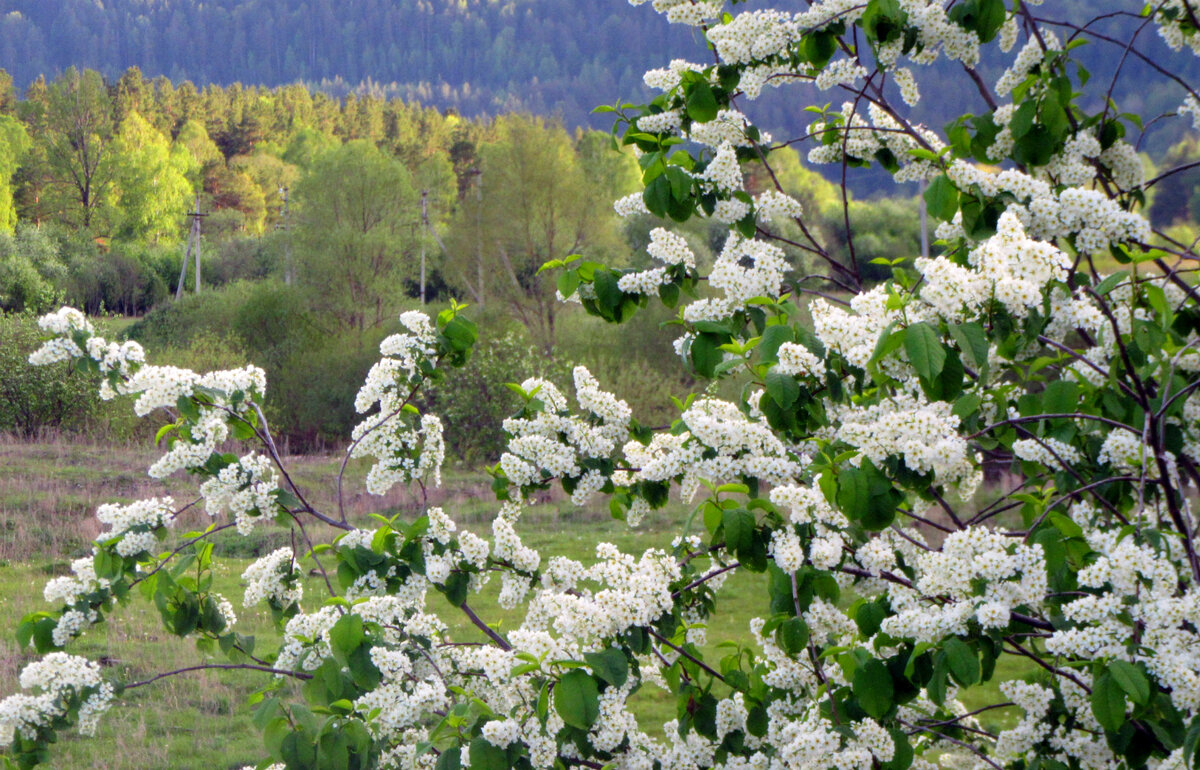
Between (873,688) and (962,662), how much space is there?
0.30 meters

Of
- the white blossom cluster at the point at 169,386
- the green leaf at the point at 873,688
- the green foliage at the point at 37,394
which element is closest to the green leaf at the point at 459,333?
the white blossom cluster at the point at 169,386

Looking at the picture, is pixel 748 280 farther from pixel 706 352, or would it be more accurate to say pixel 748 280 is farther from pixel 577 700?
pixel 577 700

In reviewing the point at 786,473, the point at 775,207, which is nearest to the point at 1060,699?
the point at 786,473

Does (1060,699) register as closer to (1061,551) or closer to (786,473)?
(1061,551)

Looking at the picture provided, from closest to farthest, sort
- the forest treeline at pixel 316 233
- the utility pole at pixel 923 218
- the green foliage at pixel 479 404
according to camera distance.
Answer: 1. the utility pole at pixel 923 218
2. the green foliage at pixel 479 404
3. the forest treeline at pixel 316 233

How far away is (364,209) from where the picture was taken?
44.0 m

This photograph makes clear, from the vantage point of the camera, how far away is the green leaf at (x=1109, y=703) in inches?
72.3

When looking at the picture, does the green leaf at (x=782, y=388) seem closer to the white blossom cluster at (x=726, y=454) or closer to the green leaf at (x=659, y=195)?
the white blossom cluster at (x=726, y=454)

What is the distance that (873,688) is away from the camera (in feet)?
A: 7.21

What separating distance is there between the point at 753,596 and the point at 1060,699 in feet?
32.3

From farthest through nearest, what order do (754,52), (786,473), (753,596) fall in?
(753,596)
(754,52)
(786,473)

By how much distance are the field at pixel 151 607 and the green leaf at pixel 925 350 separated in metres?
2.45

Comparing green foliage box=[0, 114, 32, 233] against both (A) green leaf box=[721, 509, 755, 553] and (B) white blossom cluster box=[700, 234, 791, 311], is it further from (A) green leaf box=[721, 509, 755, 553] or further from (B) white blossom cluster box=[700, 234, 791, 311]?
(A) green leaf box=[721, 509, 755, 553]

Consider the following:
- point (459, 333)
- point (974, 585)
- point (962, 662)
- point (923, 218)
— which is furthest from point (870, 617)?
point (923, 218)
